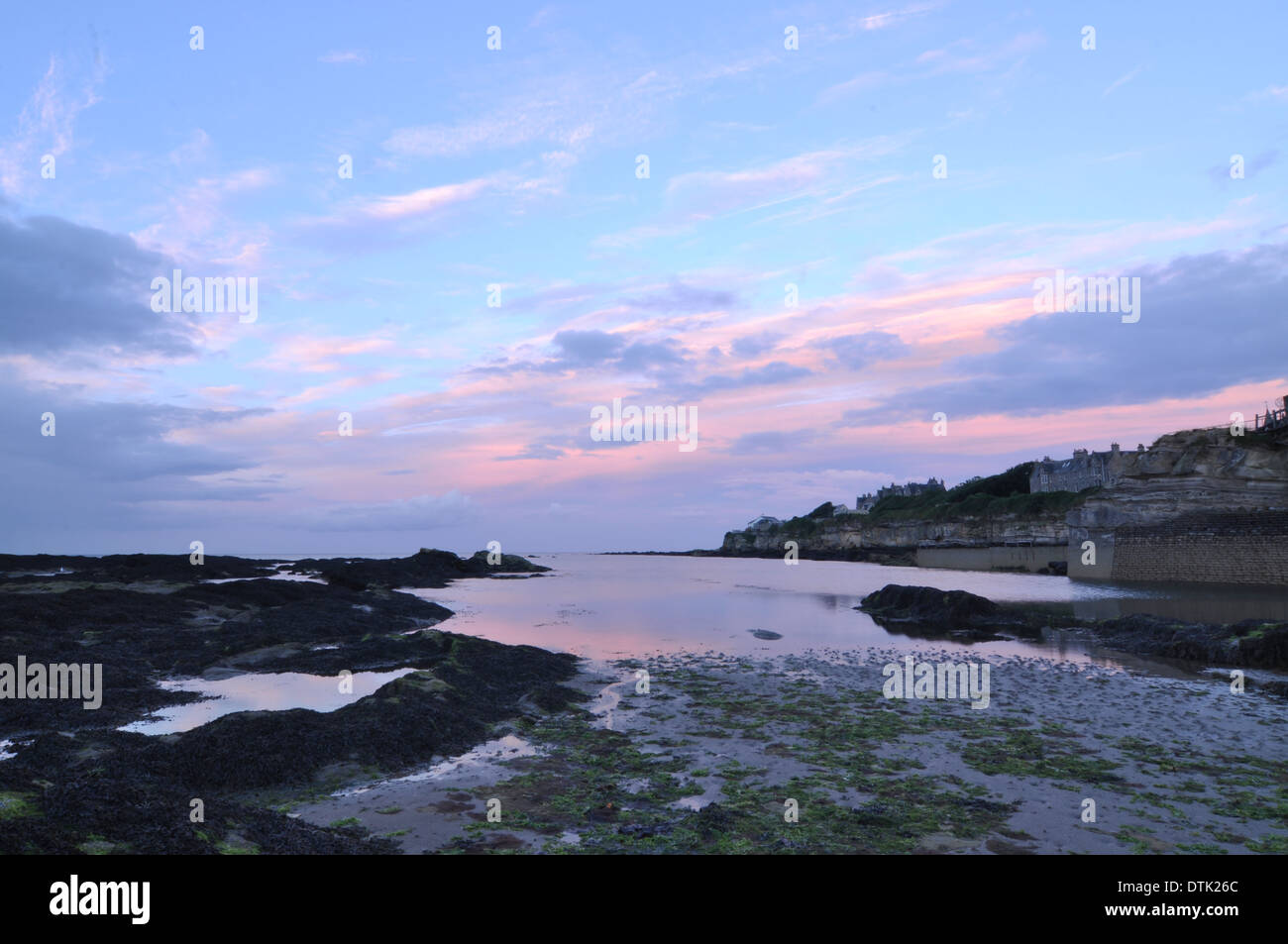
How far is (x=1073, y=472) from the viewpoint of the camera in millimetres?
152125

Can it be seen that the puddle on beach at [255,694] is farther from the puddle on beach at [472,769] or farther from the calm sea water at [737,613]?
the calm sea water at [737,613]

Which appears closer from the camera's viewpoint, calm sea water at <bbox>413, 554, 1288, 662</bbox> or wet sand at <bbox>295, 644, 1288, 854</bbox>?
wet sand at <bbox>295, 644, 1288, 854</bbox>

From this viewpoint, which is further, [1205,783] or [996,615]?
[996,615]

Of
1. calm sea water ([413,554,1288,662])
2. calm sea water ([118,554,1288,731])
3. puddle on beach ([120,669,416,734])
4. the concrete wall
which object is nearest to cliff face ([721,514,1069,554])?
the concrete wall

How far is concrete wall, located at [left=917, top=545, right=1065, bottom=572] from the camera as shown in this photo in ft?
344

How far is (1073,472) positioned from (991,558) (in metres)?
53.0

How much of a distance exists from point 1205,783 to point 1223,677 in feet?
45.7

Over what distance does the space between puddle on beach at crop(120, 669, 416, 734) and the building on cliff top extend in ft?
508

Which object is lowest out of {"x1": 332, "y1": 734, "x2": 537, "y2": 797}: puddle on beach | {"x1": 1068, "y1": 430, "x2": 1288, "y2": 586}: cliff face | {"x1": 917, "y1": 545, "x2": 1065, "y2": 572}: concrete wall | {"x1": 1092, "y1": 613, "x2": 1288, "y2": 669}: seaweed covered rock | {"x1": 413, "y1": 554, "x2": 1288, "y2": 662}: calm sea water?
{"x1": 917, "y1": 545, "x2": 1065, "y2": 572}: concrete wall

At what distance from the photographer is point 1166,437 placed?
62.4 meters

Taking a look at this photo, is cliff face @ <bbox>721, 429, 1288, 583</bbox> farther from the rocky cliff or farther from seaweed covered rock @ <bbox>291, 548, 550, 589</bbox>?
seaweed covered rock @ <bbox>291, 548, 550, 589</bbox>
